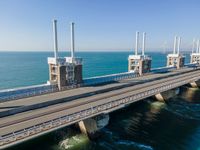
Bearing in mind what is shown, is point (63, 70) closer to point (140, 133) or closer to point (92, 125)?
point (92, 125)

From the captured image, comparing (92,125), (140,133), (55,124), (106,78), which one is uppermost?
(106,78)

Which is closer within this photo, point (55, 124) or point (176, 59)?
point (55, 124)

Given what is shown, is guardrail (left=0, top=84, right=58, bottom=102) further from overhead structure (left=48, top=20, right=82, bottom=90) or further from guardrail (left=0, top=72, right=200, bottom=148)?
guardrail (left=0, top=72, right=200, bottom=148)

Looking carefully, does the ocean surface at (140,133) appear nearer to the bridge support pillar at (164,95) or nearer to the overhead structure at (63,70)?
the bridge support pillar at (164,95)

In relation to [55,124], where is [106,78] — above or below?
above

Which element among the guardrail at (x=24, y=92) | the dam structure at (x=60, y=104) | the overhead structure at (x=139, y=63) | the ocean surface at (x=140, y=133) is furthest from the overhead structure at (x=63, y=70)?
the overhead structure at (x=139, y=63)

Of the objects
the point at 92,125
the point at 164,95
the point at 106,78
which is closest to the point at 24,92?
the point at 92,125
